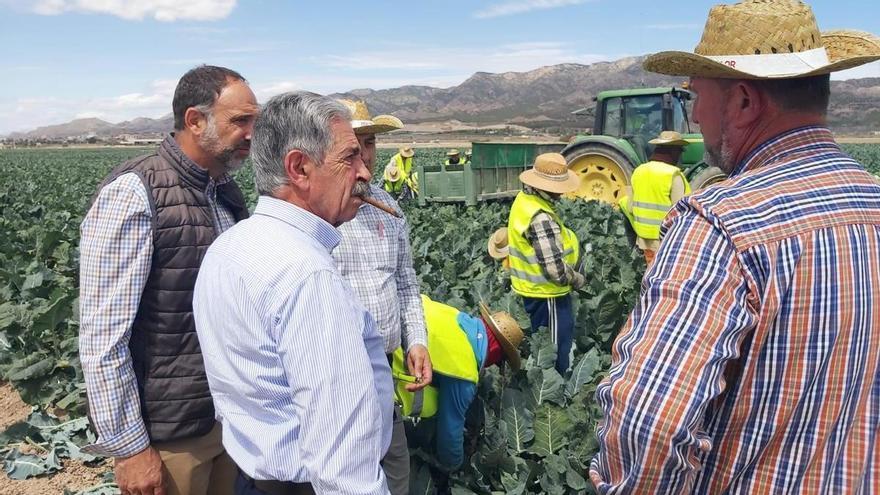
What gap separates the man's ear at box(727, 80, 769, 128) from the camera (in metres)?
1.47

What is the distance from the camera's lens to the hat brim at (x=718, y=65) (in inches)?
55.9

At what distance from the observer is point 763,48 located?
4.86 feet

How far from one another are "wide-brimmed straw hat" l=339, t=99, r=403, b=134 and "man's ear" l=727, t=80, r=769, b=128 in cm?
180

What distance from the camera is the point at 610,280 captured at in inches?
297

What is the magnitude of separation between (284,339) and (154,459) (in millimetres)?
1059

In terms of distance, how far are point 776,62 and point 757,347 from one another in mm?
607

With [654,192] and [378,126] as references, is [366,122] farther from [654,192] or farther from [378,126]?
[654,192]

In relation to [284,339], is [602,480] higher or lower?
lower

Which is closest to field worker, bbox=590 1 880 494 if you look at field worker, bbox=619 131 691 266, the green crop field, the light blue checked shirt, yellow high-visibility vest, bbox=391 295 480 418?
the light blue checked shirt

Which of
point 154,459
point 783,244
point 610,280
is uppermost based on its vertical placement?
point 783,244

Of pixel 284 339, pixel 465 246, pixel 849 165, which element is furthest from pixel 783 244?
pixel 465 246

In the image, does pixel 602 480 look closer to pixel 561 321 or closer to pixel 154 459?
pixel 154 459

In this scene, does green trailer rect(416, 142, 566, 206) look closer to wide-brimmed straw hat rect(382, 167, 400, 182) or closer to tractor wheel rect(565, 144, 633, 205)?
wide-brimmed straw hat rect(382, 167, 400, 182)

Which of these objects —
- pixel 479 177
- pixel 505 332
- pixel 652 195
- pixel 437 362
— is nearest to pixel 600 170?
pixel 479 177
